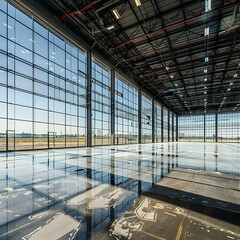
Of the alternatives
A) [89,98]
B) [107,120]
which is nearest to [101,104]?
[107,120]

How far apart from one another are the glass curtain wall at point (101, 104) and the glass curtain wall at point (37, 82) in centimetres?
226

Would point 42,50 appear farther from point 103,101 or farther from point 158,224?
point 158,224

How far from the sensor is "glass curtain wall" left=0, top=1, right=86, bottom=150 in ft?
49.6

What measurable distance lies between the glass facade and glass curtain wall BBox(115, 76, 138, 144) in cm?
284

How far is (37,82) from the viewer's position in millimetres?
17844

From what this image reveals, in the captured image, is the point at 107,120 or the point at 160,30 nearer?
the point at 160,30

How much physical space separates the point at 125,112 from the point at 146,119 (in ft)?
37.2

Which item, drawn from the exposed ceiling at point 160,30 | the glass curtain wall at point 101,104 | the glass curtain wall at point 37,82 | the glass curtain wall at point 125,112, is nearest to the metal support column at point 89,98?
the glass curtain wall at point 37,82

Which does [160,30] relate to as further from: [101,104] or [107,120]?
[107,120]

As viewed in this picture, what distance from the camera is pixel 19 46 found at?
15.9 metres

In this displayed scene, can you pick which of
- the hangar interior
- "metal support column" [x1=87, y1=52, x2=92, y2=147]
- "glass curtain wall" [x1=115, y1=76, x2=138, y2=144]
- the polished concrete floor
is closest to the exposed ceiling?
the hangar interior

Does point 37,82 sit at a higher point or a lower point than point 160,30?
lower

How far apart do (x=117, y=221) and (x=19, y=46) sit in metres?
18.8

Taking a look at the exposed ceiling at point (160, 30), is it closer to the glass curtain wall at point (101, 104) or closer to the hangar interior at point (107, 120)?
the hangar interior at point (107, 120)
